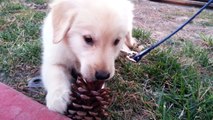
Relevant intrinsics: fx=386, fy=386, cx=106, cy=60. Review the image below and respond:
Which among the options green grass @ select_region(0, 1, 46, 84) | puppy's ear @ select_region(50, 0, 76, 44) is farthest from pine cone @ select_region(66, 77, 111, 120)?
green grass @ select_region(0, 1, 46, 84)

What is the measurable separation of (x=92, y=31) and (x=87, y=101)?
41 cm

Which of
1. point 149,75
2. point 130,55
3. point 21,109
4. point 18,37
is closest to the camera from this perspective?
point 21,109

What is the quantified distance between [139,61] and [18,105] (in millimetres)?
1227

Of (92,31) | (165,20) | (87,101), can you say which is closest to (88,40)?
(92,31)

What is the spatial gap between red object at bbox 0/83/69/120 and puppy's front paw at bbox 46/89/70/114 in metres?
0.10

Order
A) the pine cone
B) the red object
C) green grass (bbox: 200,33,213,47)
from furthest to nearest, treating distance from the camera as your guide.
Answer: green grass (bbox: 200,33,213,47), the pine cone, the red object

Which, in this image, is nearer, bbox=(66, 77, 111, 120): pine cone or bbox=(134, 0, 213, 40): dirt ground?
bbox=(66, 77, 111, 120): pine cone

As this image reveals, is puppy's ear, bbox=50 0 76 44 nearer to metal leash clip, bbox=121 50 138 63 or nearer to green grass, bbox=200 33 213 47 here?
metal leash clip, bbox=121 50 138 63

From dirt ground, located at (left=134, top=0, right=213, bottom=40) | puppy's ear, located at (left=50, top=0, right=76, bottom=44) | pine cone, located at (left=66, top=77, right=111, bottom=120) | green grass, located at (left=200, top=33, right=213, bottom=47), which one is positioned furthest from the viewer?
dirt ground, located at (left=134, top=0, right=213, bottom=40)

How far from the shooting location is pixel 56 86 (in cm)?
222

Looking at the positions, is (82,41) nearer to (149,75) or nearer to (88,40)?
(88,40)

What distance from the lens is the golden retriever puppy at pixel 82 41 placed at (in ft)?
6.89

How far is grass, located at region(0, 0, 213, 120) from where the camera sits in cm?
229

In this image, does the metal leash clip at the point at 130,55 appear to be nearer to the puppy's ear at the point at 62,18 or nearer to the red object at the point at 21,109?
the puppy's ear at the point at 62,18
